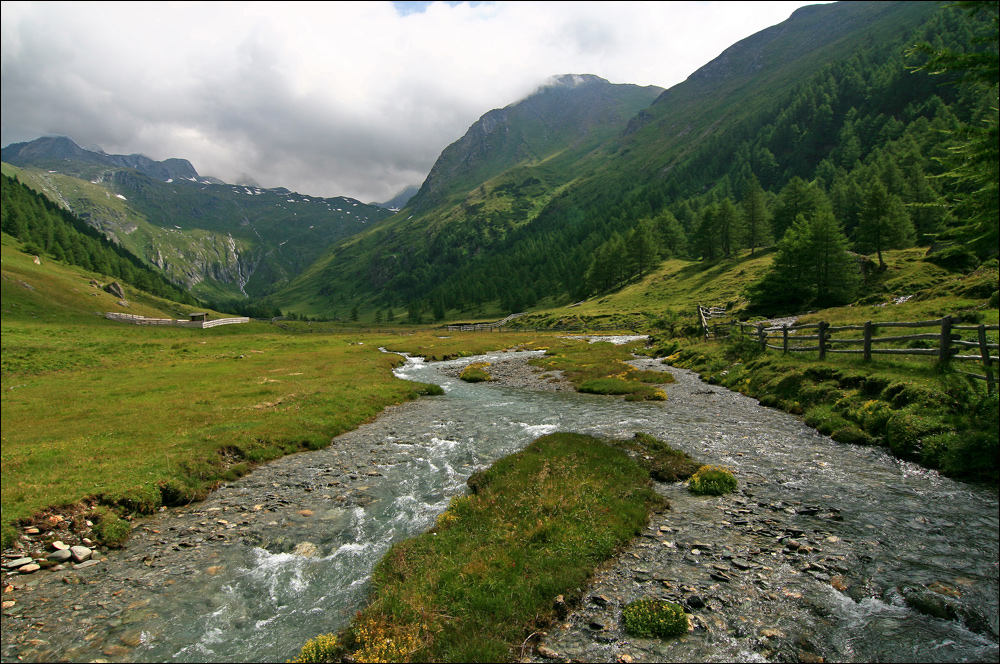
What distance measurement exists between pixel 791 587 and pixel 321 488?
51.6 feet

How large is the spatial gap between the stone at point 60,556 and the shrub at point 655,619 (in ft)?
49.0

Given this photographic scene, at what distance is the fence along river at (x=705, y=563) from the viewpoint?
7.66 m

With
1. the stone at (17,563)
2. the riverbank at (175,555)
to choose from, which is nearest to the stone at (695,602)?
the riverbank at (175,555)

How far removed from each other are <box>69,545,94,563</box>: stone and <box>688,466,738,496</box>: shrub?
737 inches

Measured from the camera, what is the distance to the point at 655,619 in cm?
811

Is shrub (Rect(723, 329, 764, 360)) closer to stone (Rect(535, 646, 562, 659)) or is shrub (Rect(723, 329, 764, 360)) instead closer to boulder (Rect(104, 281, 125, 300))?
stone (Rect(535, 646, 562, 659))

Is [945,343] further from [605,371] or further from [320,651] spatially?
[320,651]

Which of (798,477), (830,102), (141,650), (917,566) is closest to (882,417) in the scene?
(798,477)

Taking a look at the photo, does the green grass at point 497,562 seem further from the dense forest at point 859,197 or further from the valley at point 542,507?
the dense forest at point 859,197

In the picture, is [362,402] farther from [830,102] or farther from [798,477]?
[830,102]

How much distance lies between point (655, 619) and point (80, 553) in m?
15.4

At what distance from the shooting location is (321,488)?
54.0ft

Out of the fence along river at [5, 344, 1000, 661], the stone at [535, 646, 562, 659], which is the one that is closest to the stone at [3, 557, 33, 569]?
the fence along river at [5, 344, 1000, 661]

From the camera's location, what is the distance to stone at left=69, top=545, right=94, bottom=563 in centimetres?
1126
